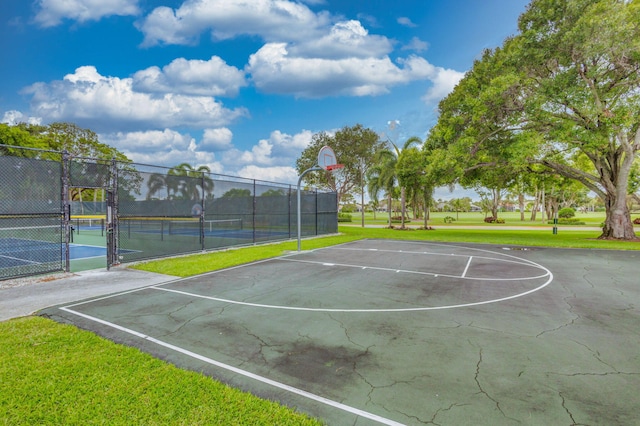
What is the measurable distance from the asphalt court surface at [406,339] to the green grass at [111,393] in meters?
0.22

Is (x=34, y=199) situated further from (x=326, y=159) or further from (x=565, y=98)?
(x=565, y=98)

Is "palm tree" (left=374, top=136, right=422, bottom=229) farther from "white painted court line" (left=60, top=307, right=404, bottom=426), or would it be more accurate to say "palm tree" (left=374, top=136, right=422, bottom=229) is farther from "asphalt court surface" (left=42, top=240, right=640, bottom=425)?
"white painted court line" (left=60, top=307, right=404, bottom=426)

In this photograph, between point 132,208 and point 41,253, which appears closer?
point 41,253

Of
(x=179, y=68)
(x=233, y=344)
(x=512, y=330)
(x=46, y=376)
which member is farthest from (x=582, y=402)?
(x=179, y=68)

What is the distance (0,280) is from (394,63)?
23.4 meters

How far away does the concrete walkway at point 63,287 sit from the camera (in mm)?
5375

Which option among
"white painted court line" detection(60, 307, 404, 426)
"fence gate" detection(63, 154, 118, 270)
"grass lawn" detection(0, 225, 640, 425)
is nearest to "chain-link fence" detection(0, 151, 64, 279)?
"fence gate" detection(63, 154, 118, 270)

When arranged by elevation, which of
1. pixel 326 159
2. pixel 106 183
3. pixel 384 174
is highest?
pixel 384 174

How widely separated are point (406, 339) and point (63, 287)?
7090 millimetres

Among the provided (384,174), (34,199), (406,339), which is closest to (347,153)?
(384,174)

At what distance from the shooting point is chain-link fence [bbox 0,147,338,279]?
284 inches

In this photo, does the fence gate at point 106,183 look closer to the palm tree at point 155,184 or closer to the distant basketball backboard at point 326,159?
the palm tree at point 155,184

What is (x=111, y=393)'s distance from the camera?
2.80m

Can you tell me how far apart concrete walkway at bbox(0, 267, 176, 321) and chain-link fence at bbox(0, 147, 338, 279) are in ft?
1.75
